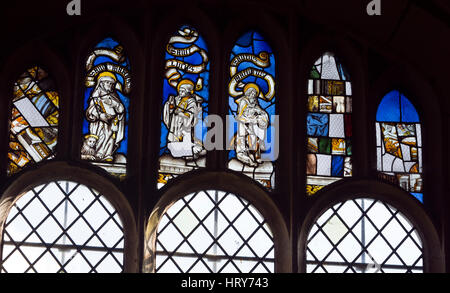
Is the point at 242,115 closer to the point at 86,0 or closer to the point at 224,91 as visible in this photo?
the point at 224,91

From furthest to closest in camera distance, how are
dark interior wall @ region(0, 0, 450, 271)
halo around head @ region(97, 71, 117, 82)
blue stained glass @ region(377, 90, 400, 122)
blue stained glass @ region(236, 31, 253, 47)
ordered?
blue stained glass @ region(236, 31, 253, 47) → blue stained glass @ region(377, 90, 400, 122) → halo around head @ region(97, 71, 117, 82) → dark interior wall @ region(0, 0, 450, 271)

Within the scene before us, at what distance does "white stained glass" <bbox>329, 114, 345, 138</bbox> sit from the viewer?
37.4ft

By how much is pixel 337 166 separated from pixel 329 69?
1029mm

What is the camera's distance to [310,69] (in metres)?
11.6

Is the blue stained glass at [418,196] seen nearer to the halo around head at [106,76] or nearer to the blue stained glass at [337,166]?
the blue stained glass at [337,166]

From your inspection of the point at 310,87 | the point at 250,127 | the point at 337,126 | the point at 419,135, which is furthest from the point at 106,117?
the point at 419,135

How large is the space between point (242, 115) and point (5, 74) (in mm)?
2278

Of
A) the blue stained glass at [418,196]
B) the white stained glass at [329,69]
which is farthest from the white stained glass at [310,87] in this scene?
the blue stained glass at [418,196]

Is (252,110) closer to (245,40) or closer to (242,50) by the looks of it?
(242,50)

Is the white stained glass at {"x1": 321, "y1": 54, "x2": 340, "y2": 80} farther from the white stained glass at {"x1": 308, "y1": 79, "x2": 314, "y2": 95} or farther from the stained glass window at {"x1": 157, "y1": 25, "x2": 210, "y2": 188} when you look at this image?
the stained glass window at {"x1": 157, "y1": 25, "x2": 210, "y2": 188}

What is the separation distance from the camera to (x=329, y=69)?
1162 cm

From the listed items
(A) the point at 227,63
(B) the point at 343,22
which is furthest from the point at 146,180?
(B) the point at 343,22

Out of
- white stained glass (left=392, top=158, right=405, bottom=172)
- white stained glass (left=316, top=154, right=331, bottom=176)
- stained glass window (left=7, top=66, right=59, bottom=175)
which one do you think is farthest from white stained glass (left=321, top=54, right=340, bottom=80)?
stained glass window (left=7, top=66, right=59, bottom=175)
